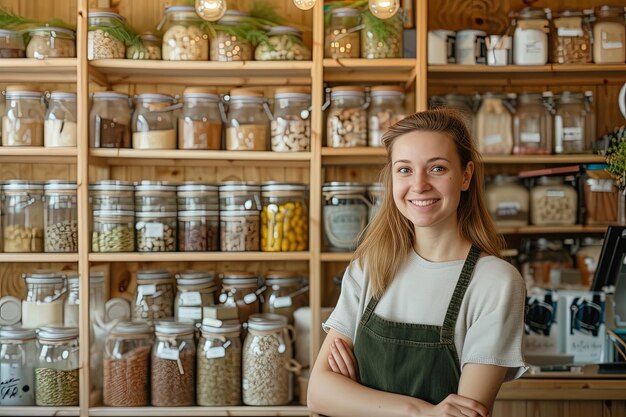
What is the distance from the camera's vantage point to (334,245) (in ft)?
8.46

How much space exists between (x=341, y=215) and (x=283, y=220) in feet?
0.65

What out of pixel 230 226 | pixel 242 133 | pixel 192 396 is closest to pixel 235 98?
pixel 242 133

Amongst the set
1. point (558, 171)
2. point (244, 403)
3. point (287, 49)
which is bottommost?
point (244, 403)

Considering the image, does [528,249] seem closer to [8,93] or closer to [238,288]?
[238,288]

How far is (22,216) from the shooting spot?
101 inches

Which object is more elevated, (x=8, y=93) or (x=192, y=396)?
(x=8, y=93)

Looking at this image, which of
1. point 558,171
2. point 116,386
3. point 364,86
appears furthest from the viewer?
point 364,86

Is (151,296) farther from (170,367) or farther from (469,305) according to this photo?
(469,305)

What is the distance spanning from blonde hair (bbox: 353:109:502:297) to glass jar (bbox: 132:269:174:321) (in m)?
1.24

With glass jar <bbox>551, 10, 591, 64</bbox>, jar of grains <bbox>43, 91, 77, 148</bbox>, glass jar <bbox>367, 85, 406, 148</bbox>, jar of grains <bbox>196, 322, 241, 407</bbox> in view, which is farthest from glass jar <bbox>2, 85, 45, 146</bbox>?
glass jar <bbox>551, 10, 591, 64</bbox>

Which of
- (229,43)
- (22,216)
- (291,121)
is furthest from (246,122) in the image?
(22,216)

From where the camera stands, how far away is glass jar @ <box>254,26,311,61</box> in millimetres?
2557

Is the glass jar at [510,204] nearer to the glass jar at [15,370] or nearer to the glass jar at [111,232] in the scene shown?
the glass jar at [111,232]

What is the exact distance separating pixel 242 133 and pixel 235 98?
0.13 meters
